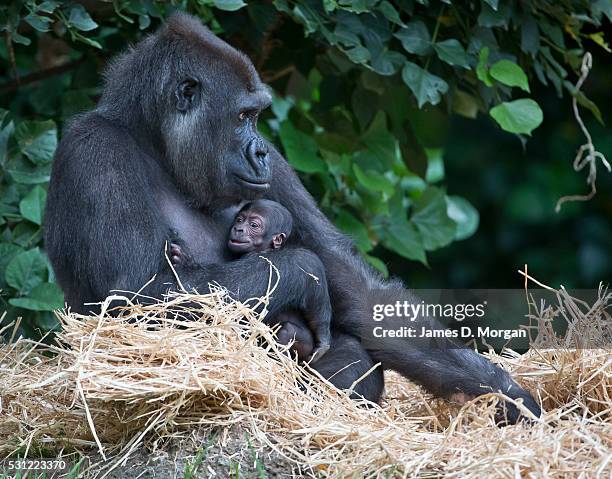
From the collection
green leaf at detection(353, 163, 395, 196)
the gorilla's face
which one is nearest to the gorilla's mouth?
the gorilla's face

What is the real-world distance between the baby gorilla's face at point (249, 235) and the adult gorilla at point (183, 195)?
0.07 m

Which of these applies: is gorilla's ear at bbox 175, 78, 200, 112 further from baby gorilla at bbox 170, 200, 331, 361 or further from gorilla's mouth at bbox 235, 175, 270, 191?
baby gorilla at bbox 170, 200, 331, 361

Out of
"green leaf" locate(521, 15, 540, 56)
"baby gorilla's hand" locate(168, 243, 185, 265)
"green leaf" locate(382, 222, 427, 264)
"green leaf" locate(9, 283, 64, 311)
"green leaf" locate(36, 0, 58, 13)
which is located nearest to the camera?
"baby gorilla's hand" locate(168, 243, 185, 265)

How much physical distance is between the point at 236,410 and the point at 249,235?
3.16 feet

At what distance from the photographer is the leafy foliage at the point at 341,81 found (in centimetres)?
472

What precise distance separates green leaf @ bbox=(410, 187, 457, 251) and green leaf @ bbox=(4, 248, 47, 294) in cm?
212

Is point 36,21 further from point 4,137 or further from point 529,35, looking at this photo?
point 529,35

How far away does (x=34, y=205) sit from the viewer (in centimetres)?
481

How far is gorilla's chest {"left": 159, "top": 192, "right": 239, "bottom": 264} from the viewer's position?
13.3ft

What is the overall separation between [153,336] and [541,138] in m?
5.96

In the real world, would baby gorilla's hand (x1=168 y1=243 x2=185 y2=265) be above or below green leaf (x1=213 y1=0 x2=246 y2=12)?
below

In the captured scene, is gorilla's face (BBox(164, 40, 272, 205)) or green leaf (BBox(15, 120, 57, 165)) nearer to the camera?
gorilla's face (BBox(164, 40, 272, 205))

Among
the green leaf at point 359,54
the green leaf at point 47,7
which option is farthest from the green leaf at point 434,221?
the green leaf at point 47,7

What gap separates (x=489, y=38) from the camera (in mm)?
4910
